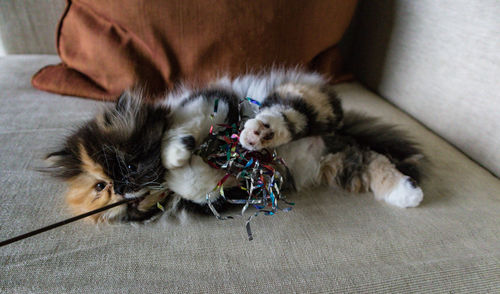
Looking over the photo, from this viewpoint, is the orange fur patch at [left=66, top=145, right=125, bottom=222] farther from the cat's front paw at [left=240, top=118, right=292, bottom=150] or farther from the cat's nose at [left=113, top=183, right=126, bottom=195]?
the cat's front paw at [left=240, top=118, right=292, bottom=150]

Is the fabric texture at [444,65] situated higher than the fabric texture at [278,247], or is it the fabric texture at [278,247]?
the fabric texture at [444,65]

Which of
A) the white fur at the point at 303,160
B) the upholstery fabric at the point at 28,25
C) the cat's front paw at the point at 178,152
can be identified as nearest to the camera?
the cat's front paw at the point at 178,152

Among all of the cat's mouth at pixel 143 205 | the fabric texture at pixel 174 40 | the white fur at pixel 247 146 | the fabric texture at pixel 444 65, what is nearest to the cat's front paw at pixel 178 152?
the white fur at pixel 247 146

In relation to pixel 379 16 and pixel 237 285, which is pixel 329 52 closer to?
pixel 379 16

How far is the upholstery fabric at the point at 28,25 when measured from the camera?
1.49 m

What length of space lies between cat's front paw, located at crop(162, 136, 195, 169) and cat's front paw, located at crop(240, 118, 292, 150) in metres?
0.14

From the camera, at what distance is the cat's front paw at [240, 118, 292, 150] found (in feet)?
Answer: 2.74

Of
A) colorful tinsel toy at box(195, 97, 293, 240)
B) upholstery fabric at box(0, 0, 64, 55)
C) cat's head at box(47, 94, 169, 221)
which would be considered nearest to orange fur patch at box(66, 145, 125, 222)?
cat's head at box(47, 94, 169, 221)

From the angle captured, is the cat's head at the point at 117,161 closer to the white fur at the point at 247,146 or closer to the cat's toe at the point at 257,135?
the white fur at the point at 247,146

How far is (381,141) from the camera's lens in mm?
1149

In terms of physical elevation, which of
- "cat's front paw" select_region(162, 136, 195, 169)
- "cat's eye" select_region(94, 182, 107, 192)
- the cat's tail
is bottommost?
"cat's eye" select_region(94, 182, 107, 192)

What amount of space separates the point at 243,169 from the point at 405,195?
474 millimetres

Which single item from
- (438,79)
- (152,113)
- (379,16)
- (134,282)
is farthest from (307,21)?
(134,282)

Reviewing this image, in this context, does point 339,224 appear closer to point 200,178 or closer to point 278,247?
point 278,247
